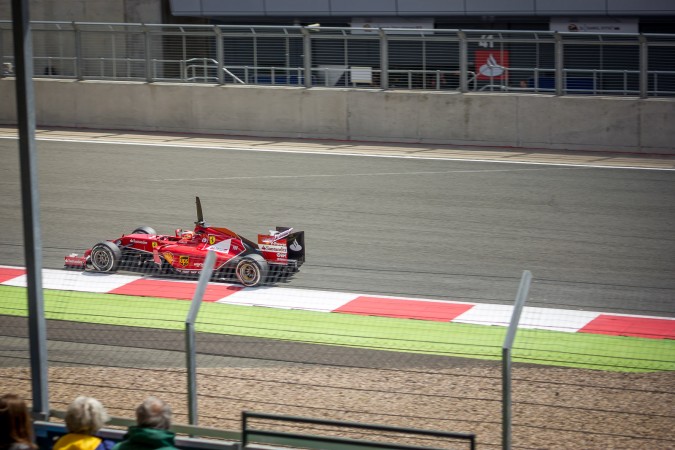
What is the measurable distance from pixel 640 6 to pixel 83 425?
94.3 ft

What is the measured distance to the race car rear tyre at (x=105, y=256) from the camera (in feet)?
43.1

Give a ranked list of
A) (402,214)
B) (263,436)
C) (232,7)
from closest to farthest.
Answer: (263,436) → (402,214) → (232,7)

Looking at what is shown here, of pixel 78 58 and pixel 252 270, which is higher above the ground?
pixel 78 58

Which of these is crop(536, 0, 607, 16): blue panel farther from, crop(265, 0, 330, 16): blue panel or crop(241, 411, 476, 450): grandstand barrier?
crop(241, 411, 476, 450): grandstand barrier

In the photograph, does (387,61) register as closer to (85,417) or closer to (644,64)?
(644,64)

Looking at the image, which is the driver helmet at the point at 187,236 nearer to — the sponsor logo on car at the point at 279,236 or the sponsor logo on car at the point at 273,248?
the sponsor logo on car at the point at 273,248

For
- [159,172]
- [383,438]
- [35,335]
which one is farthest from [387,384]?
[159,172]

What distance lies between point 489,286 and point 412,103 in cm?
996

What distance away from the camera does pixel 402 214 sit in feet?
52.9

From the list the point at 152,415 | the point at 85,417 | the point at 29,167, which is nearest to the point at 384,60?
the point at 29,167

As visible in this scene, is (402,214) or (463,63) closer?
(402,214)

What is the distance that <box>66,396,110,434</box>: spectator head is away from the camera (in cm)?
584

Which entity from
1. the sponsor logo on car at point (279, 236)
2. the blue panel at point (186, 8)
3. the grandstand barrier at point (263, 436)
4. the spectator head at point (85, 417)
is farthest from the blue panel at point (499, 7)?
the spectator head at point (85, 417)

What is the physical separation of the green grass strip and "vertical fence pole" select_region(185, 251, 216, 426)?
10.0 feet
